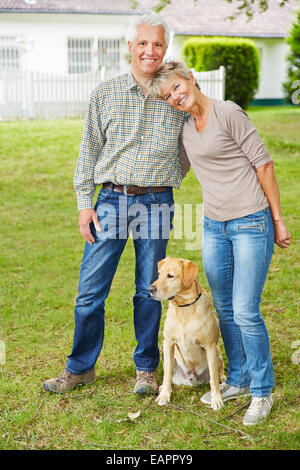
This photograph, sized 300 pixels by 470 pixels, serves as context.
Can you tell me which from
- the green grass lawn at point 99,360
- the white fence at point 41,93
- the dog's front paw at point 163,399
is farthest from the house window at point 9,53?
the dog's front paw at point 163,399

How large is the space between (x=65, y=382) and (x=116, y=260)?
0.87m

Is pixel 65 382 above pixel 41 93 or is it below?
below

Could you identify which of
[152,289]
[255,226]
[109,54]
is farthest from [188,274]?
[109,54]

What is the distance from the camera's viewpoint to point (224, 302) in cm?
356

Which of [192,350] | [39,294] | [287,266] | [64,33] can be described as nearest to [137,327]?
[192,350]

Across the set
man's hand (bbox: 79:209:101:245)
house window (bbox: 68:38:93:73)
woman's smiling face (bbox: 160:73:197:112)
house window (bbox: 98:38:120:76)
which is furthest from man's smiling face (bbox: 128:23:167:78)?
house window (bbox: 68:38:93:73)

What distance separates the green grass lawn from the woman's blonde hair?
1.89 metres

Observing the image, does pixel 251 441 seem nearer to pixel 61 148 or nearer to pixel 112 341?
pixel 112 341

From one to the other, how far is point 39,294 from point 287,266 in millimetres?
2699

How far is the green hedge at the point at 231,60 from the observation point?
18.2 meters

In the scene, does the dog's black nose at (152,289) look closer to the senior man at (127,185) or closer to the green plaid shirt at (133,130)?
the senior man at (127,185)

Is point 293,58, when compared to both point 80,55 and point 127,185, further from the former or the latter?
point 127,185

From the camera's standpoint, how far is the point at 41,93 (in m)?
14.5

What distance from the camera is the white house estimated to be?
19078 mm
